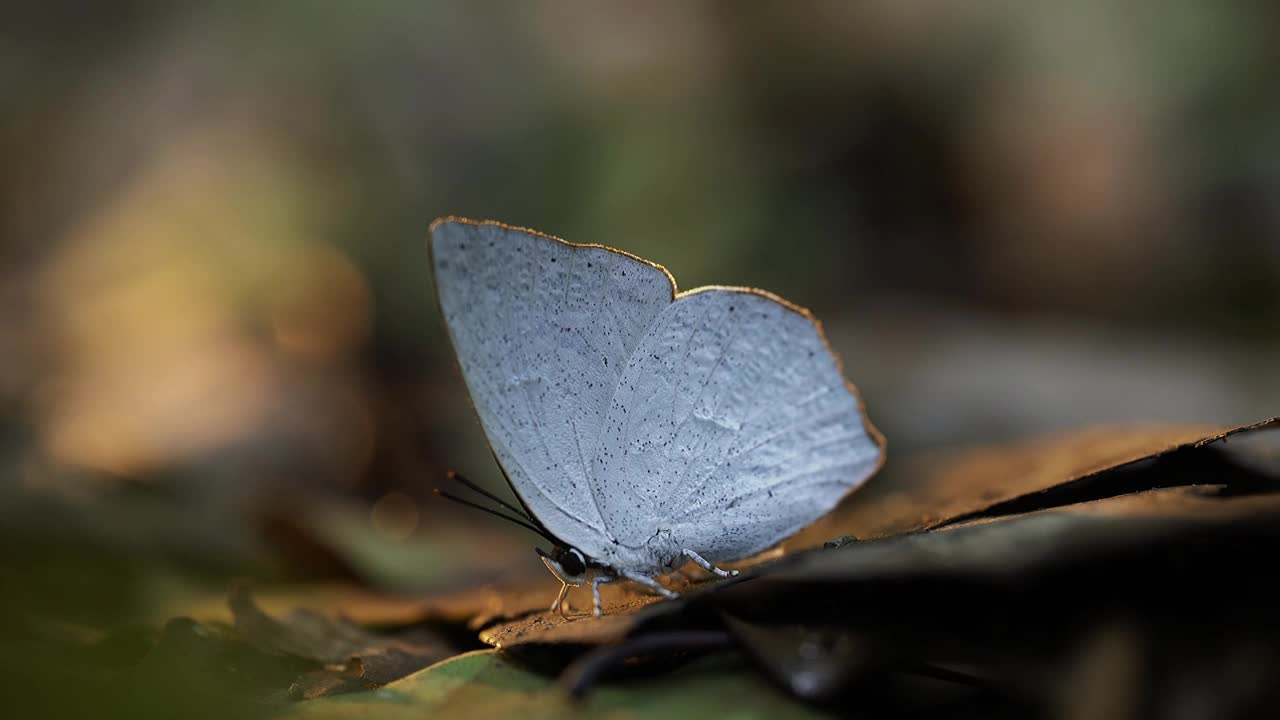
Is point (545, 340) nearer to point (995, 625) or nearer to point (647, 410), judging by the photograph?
point (647, 410)

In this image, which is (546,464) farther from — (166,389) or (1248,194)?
(1248,194)

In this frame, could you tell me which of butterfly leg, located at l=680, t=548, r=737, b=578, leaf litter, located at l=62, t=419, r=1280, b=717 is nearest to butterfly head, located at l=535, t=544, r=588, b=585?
butterfly leg, located at l=680, t=548, r=737, b=578

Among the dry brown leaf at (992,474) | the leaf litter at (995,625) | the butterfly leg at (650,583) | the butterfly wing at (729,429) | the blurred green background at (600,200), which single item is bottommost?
the leaf litter at (995,625)

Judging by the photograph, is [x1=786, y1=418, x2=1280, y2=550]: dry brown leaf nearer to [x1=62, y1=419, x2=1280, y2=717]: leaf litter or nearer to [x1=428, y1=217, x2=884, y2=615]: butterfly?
[x1=62, y1=419, x2=1280, y2=717]: leaf litter

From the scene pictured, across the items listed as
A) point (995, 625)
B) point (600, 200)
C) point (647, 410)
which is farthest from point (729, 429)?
point (600, 200)

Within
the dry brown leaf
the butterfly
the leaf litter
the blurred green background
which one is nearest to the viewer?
the leaf litter

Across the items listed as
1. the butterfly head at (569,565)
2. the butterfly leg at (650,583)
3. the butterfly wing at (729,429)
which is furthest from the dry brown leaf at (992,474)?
the butterfly head at (569,565)

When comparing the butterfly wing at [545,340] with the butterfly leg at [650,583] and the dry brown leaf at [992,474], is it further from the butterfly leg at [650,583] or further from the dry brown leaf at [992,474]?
the dry brown leaf at [992,474]
